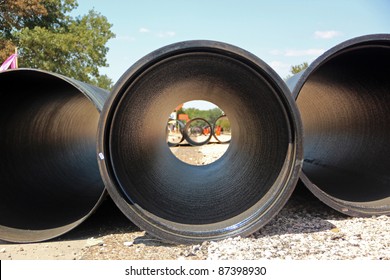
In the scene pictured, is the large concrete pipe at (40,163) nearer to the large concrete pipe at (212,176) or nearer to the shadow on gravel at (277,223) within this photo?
the shadow on gravel at (277,223)

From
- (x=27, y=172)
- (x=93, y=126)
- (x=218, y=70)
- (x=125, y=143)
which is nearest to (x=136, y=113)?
(x=125, y=143)

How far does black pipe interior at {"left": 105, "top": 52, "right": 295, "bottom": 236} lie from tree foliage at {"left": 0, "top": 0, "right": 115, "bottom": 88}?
13435mm

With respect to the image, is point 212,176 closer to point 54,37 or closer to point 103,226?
point 103,226

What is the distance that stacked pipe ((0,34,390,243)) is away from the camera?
3.40 m

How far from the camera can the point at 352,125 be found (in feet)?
18.6

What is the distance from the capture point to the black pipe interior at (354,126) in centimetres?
454

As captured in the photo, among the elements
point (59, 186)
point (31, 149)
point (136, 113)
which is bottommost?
point (59, 186)

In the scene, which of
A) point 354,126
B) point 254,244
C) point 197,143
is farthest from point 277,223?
point 197,143

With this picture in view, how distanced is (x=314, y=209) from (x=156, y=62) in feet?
8.71

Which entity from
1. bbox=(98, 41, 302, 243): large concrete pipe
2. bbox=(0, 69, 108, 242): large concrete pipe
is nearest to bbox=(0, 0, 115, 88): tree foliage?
bbox=(0, 69, 108, 242): large concrete pipe

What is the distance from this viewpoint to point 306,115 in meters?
7.19

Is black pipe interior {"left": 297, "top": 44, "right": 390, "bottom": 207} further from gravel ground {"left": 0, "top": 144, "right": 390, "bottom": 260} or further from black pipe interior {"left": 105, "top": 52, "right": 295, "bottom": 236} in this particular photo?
black pipe interior {"left": 105, "top": 52, "right": 295, "bottom": 236}

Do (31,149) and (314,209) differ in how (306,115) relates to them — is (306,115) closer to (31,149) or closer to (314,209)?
(314,209)

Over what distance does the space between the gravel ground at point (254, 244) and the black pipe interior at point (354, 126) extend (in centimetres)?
60
